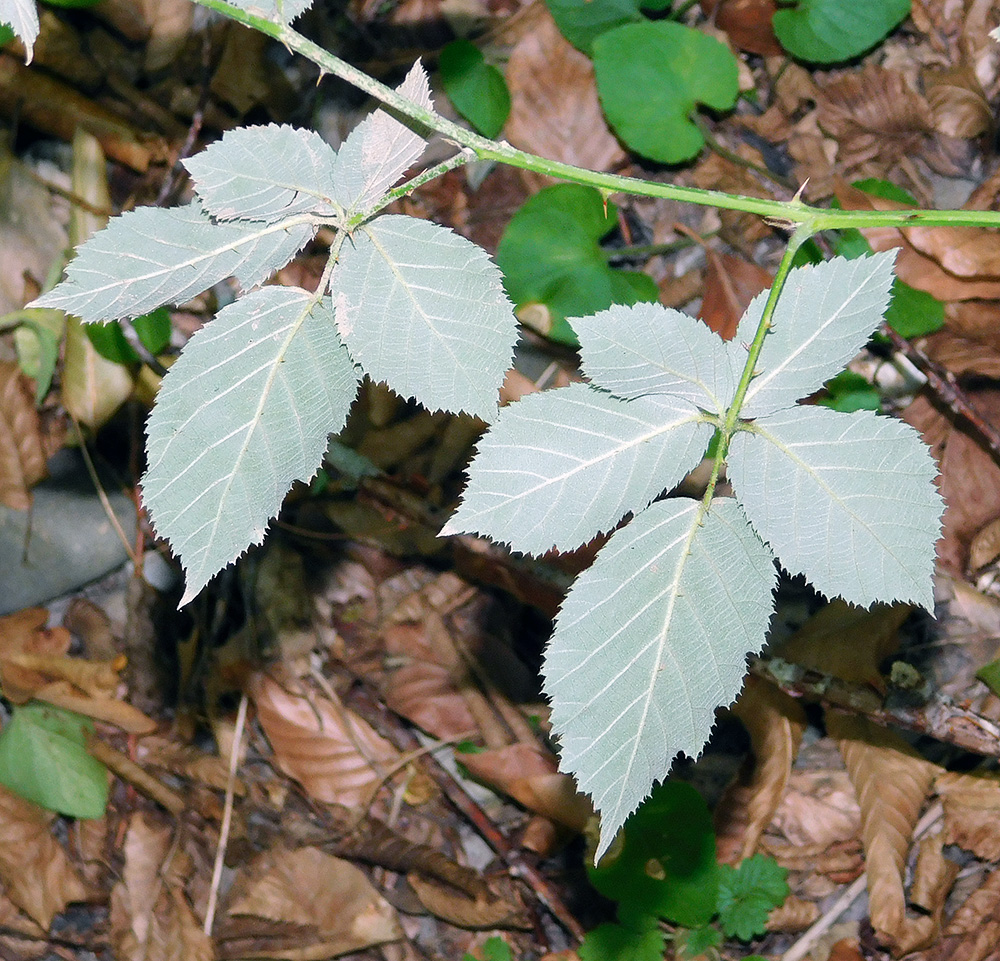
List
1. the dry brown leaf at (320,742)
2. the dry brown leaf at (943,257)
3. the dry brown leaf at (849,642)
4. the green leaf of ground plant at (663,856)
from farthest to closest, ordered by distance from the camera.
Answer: the dry brown leaf at (320,742), the dry brown leaf at (943,257), the green leaf of ground plant at (663,856), the dry brown leaf at (849,642)

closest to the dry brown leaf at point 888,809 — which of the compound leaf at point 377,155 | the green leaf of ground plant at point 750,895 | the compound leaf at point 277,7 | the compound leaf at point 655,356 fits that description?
the green leaf of ground plant at point 750,895

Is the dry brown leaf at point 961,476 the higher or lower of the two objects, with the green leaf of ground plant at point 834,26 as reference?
lower

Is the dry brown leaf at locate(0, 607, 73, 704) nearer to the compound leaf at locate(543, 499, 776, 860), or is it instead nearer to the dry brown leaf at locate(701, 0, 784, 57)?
the compound leaf at locate(543, 499, 776, 860)

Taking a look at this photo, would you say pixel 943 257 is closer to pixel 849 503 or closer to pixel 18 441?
pixel 849 503

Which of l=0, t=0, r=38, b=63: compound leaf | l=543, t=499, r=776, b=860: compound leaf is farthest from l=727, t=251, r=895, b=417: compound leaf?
l=0, t=0, r=38, b=63: compound leaf

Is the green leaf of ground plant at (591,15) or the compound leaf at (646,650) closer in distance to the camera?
the compound leaf at (646,650)

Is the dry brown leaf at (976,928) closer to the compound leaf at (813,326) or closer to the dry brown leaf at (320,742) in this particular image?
the dry brown leaf at (320,742)

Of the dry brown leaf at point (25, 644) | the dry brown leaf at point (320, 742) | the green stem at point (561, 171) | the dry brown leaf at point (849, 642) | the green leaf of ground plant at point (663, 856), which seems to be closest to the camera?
the green stem at point (561, 171)
